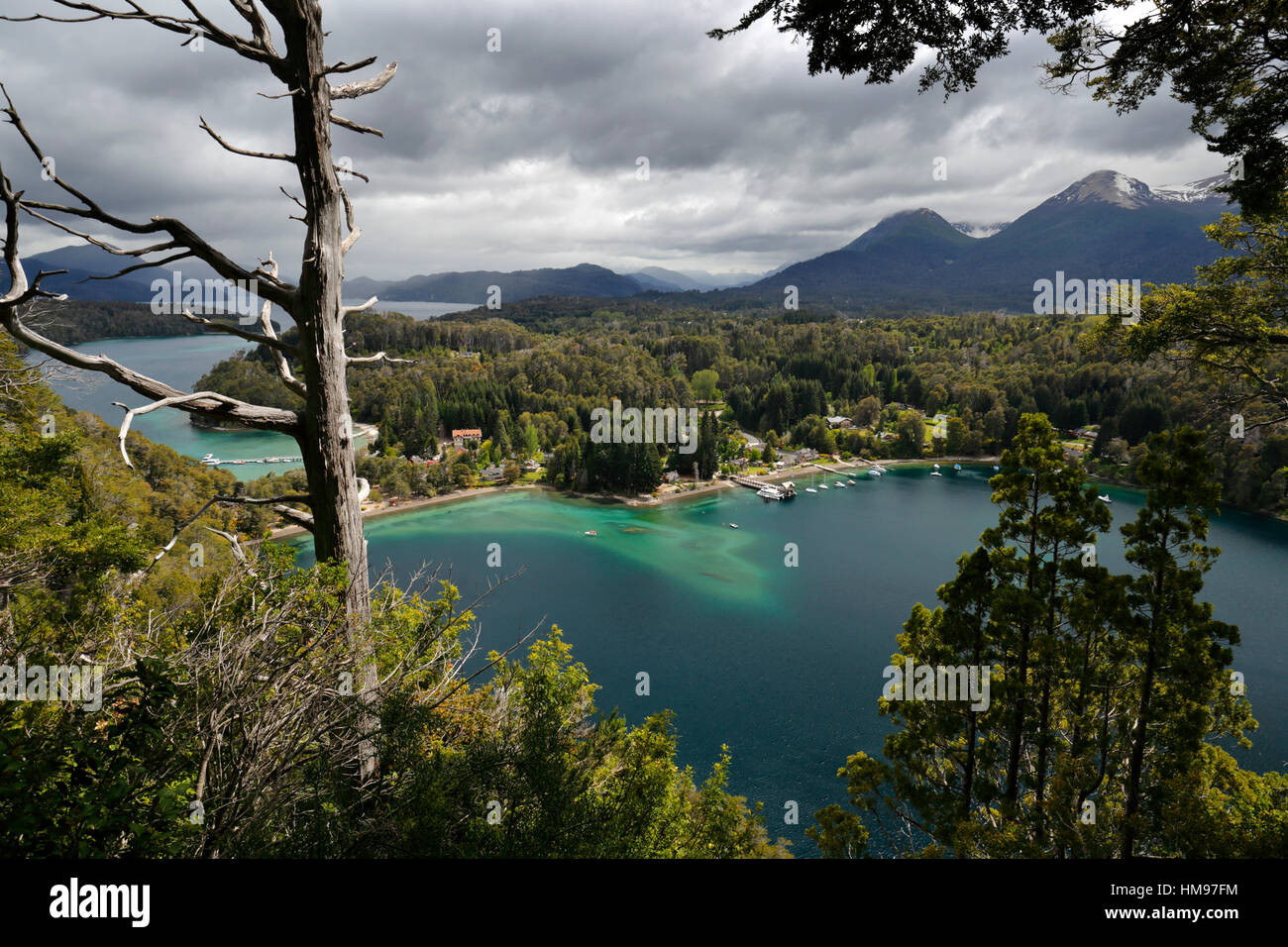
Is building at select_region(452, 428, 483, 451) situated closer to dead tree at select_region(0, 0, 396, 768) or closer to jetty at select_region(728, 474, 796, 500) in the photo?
jetty at select_region(728, 474, 796, 500)

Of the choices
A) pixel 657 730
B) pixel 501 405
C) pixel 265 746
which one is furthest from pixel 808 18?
pixel 501 405

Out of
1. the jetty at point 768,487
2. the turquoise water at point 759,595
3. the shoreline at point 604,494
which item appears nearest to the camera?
the turquoise water at point 759,595

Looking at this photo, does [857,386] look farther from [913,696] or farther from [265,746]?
[265,746]

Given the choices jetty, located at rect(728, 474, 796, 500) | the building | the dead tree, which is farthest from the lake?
the building

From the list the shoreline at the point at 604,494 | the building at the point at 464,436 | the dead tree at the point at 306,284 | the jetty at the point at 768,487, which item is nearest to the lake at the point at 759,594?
the jetty at the point at 768,487

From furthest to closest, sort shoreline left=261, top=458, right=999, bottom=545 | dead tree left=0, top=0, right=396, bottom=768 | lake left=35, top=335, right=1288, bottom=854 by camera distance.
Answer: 1. shoreline left=261, top=458, right=999, bottom=545
2. lake left=35, top=335, right=1288, bottom=854
3. dead tree left=0, top=0, right=396, bottom=768

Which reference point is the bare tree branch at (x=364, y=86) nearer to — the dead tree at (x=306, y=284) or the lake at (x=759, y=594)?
the dead tree at (x=306, y=284)
